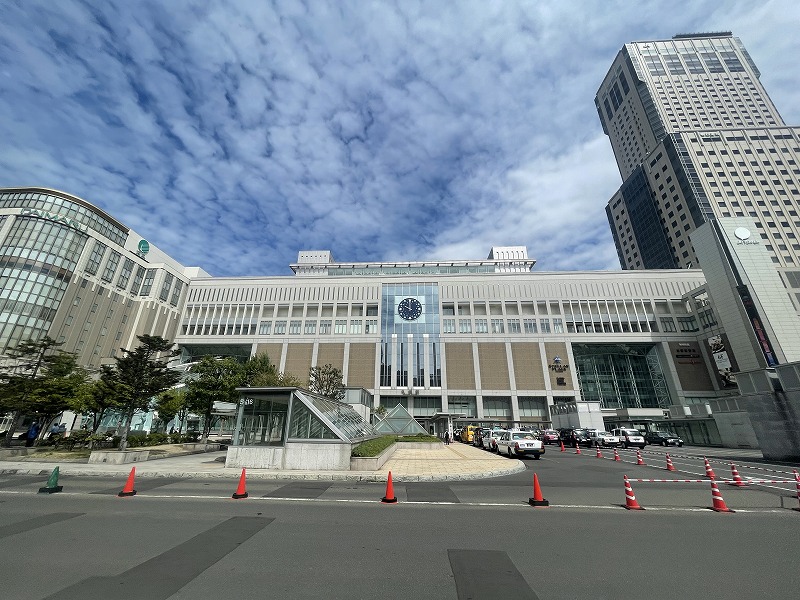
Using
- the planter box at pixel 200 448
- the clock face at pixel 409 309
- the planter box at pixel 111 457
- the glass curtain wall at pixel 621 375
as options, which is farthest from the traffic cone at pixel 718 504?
the glass curtain wall at pixel 621 375

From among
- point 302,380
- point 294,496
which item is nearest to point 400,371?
point 302,380

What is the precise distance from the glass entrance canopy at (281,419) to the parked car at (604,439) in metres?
28.1

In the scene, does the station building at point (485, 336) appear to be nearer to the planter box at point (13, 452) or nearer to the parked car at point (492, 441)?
the parked car at point (492, 441)

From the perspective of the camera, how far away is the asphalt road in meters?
4.52

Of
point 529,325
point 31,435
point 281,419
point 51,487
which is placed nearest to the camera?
point 51,487

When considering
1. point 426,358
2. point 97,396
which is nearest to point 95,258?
point 97,396

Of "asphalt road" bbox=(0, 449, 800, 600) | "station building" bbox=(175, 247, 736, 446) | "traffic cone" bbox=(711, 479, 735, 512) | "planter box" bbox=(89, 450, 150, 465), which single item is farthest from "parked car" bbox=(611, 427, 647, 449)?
"planter box" bbox=(89, 450, 150, 465)

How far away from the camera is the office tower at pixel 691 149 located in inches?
3091

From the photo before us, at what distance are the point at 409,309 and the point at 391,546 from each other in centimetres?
6404

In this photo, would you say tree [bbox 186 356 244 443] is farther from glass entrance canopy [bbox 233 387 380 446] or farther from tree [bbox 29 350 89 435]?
glass entrance canopy [bbox 233 387 380 446]

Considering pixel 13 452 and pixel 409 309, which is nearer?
pixel 13 452

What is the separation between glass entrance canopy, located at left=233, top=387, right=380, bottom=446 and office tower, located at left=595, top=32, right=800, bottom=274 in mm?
89039

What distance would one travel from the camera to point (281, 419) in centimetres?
1870

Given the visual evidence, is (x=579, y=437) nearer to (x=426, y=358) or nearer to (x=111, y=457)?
(x=426, y=358)
